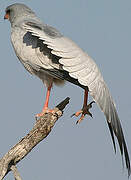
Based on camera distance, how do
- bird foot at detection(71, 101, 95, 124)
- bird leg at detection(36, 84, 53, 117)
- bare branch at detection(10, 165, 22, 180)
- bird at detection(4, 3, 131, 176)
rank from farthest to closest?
bird foot at detection(71, 101, 95, 124) → bird leg at detection(36, 84, 53, 117) → bird at detection(4, 3, 131, 176) → bare branch at detection(10, 165, 22, 180)

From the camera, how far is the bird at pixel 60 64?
11.0 meters

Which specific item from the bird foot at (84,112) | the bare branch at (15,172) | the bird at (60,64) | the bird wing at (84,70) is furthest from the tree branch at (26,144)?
the bird wing at (84,70)

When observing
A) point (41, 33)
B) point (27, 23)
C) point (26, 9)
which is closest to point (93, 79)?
point (41, 33)

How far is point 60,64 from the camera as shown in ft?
37.6

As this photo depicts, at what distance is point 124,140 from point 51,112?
1613 millimetres

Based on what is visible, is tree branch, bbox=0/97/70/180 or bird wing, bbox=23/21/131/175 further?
tree branch, bbox=0/97/70/180

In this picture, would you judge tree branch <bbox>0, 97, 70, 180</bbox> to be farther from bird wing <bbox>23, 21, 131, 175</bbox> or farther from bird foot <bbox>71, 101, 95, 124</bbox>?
bird wing <bbox>23, 21, 131, 175</bbox>

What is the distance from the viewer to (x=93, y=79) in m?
11.0

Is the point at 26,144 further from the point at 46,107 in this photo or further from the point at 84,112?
the point at 84,112

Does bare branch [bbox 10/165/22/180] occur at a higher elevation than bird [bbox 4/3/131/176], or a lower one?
lower

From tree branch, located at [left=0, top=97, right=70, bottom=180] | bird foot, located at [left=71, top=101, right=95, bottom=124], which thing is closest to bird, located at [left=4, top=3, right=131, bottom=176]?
bird foot, located at [left=71, top=101, right=95, bottom=124]

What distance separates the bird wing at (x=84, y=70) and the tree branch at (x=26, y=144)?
1158mm

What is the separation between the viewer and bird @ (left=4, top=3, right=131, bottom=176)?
36.1 ft

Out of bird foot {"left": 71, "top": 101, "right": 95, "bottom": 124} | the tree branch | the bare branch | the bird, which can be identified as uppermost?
the bird
